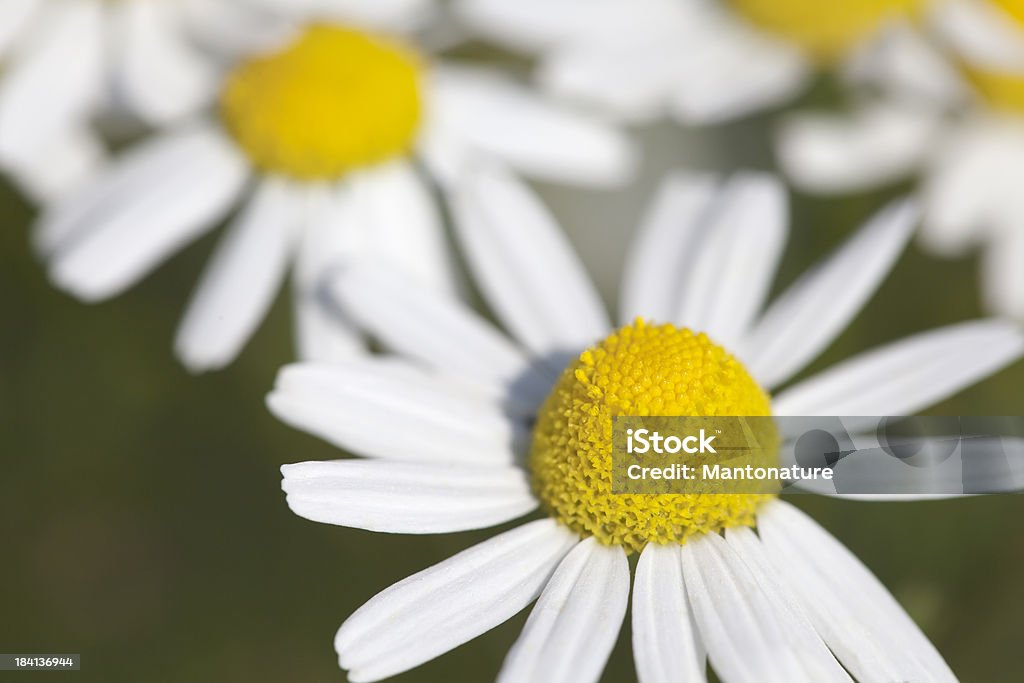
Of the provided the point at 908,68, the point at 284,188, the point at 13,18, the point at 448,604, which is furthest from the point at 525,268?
the point at 13,18

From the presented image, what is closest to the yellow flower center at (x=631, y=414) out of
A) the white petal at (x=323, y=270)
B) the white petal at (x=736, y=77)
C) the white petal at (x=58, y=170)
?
the white petal at (x=323, y=270)

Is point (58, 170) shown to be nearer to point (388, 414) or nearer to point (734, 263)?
point (388, 414)

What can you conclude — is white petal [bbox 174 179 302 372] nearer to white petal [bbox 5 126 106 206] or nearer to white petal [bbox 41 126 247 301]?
white petal [bbox 41 126 247 301]

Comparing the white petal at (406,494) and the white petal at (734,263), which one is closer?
the white petal at (406,494)

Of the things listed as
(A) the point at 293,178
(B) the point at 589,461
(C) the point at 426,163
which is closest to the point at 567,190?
(C) the point at 426,163

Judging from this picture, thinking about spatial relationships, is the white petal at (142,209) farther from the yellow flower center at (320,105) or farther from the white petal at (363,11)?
the white petal at (363,11)

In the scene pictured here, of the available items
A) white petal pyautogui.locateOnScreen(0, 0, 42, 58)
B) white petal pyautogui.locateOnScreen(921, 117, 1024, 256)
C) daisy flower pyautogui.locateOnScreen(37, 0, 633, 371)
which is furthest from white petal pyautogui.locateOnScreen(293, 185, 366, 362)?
white petal pyautogui.locateOnScreen(921, 117, 1024, 256)

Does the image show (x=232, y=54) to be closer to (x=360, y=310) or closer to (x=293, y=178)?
(x=293, y=178)

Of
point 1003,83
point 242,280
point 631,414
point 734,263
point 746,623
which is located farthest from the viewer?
point 1003,83
